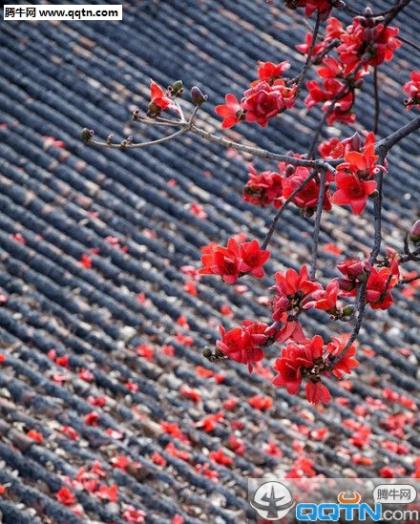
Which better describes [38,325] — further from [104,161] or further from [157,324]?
[104,161]

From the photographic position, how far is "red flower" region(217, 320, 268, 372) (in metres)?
1.65

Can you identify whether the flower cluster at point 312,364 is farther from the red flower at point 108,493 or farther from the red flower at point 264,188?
the red flower at point 108,493

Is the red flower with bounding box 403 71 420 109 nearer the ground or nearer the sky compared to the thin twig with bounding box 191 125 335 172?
nearer the sky

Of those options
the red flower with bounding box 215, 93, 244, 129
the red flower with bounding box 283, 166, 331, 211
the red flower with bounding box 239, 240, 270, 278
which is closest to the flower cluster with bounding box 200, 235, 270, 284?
→ the red flower with bounding box 239, 240, 270, 278

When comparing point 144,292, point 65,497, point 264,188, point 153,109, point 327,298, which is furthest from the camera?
point 144,292

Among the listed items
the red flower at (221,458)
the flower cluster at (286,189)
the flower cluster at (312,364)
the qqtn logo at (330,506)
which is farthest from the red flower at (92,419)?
the flower cluster at (312,364)

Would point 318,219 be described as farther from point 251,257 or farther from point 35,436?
point 35,436

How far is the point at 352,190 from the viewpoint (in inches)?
62.7

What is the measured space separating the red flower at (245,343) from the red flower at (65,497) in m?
1.48

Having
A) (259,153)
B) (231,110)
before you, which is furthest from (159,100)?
(259,153)

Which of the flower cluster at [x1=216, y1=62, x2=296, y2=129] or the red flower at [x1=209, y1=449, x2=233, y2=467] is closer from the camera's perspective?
the flower cluster at [x1=216, y1=62, x2=296, y2=129]

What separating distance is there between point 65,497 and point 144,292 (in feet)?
3.59

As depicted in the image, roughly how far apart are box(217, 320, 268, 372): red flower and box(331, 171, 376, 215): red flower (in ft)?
0.96

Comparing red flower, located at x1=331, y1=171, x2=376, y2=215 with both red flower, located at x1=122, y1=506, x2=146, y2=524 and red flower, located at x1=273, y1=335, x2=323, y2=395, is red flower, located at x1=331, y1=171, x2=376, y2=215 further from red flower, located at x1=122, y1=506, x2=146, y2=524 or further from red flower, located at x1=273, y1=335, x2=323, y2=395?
red flower, located at x1=122, y1=506, x2=146, y2=524
